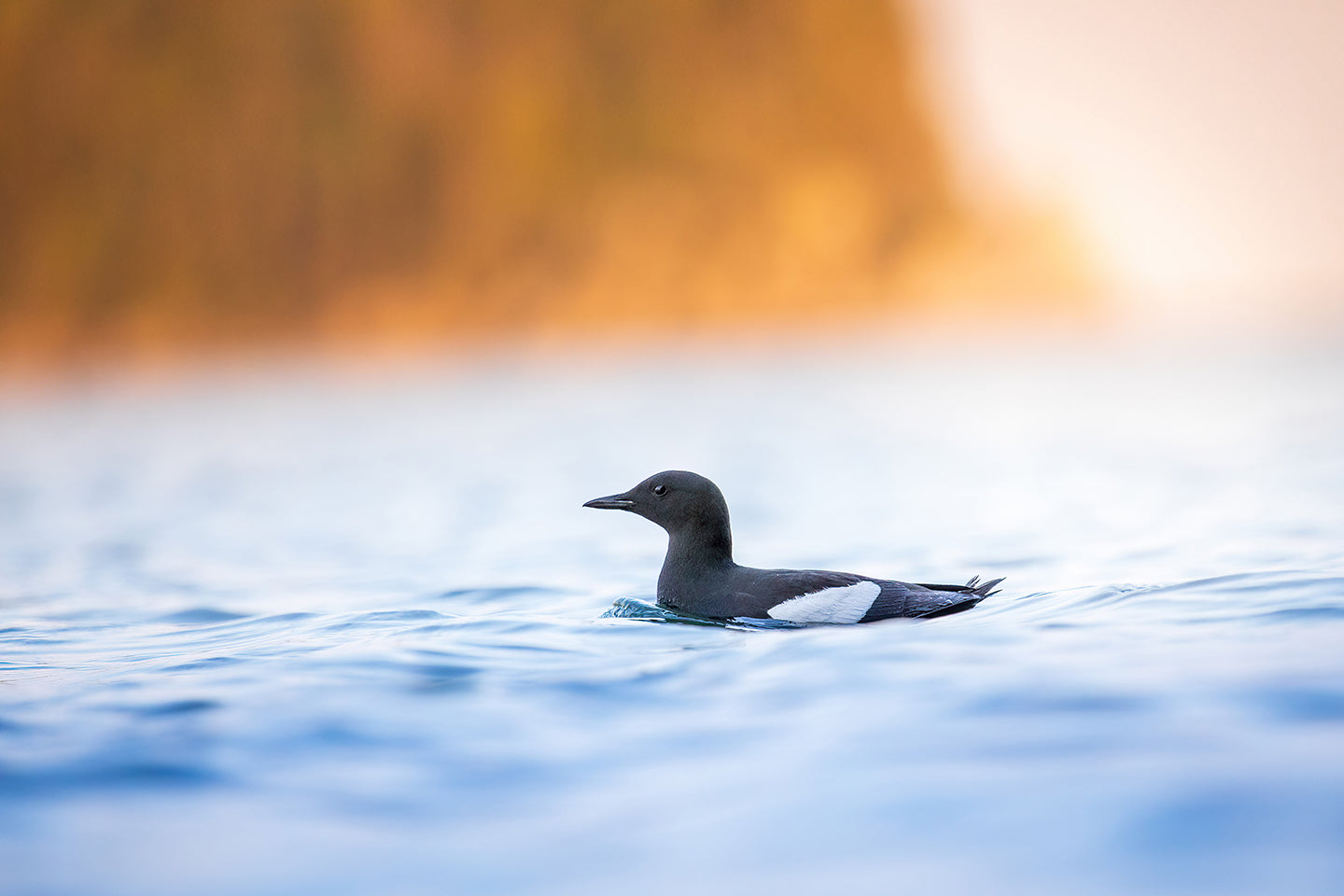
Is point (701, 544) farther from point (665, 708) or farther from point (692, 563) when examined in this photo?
point (665, 708)

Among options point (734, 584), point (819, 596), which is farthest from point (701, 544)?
point (819, 596)

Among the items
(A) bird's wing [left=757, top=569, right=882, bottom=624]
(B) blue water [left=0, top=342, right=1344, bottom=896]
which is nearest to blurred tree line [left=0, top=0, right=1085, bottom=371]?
(B) blue water [left=0, top=342, right=1344, bottom=896]

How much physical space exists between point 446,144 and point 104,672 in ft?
166

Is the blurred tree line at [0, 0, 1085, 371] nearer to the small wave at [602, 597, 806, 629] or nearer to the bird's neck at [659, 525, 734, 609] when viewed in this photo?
the small wave at [602, 597, 806, 629]

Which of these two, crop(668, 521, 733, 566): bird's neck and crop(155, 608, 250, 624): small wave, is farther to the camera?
crop(155, 608, 250, 624): small wave

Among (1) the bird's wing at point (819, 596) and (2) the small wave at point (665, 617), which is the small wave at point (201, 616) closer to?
(2) the small wave at point (665, 617)

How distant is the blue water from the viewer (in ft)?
11.3

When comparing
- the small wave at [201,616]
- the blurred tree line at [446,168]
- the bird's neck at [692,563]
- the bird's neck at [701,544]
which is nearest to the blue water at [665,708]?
the small wave at [201,616]

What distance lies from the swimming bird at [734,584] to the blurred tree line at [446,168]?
44046 millimetres

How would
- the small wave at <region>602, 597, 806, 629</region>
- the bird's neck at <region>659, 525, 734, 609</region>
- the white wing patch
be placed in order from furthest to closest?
the bird's neck at <region>659, 525, 734, 609</region> → the small wave at <region>602, 597, 806, 629</region> → the white wing patch

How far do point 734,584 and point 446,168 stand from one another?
49.8m

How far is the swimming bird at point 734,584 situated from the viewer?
19.1ft

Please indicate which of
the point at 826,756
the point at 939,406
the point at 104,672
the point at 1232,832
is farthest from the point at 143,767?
the point at 939,406

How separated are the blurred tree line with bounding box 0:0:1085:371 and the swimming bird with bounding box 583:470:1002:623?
145 feet
